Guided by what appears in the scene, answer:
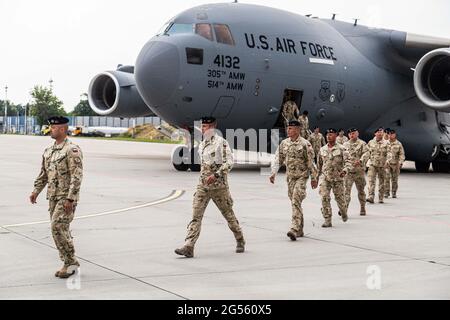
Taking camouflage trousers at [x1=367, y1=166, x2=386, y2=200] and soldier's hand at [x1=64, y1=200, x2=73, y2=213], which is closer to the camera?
soldier's hand at [x1=64, y1=200, x2=73, y2=213]

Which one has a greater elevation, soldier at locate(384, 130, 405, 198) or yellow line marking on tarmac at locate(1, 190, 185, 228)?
soldier at locate(384, 130, 405, 198)

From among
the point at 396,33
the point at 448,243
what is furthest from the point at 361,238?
the point at 396,33

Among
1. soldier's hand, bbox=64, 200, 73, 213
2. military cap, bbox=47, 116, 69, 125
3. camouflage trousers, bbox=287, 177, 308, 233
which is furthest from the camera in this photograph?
camouflage trousers, bbox=287, 177, 308, 233

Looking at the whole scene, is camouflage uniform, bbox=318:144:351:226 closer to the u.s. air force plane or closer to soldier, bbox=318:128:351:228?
soldier, bbox=318:128:351:228

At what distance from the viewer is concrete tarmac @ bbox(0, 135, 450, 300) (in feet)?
20.8

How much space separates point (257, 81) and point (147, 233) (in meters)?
10.6

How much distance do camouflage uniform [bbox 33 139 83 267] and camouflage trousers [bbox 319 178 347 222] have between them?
15.7 ft

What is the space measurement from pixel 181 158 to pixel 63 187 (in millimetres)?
13882

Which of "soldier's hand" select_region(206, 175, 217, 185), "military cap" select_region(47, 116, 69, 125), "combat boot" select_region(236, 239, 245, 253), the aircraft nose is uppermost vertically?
the aircraft nose

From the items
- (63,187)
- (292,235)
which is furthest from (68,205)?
(292,235)

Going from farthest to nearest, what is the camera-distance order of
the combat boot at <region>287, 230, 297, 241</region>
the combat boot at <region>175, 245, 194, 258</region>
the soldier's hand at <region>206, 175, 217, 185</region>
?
the combat boot at <region>287, 230, 297, 241</region> → the soldier's hand at <region>206, 175, 217, 185</region> → the combat boot at <region>175, 245, 194, 258</region>

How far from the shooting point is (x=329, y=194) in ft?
35.5

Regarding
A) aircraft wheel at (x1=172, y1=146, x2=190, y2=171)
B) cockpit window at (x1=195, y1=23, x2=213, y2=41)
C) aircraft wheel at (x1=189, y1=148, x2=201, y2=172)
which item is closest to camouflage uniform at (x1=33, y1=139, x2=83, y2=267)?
cockpit window at (x1=195, y1=23, x2=213, y2=41)

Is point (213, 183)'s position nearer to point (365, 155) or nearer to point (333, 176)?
point (333, 176)
